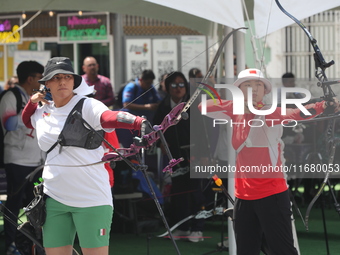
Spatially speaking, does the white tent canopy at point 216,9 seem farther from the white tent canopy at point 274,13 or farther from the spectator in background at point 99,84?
the spectator in background at point 99,84

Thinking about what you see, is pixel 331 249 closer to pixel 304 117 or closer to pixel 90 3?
pixel 304 117

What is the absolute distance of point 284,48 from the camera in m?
19.1

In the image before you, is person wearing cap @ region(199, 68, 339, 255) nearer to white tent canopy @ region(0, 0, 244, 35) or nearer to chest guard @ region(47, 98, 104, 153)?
white tent canopy @ region(0, 0, 244, 35)

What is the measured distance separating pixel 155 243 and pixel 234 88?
3.08 m

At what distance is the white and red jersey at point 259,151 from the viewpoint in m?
4.63

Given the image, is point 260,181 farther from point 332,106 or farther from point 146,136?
point 146,136

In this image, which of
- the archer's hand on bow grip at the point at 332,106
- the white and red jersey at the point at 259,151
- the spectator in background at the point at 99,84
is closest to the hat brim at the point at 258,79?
the white and red jersey at the point at 259,151

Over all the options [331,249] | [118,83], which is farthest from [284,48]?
[331,249]

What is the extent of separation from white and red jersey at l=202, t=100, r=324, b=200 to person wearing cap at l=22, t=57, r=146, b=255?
970 millimetres

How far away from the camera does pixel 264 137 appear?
15.5 feet

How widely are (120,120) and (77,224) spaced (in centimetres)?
74

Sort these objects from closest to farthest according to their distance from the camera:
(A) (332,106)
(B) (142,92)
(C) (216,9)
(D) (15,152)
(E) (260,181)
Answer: (A) (332,106), (E) (260,181), (C) (216,9), (D) (15,152), (B) (142,92)

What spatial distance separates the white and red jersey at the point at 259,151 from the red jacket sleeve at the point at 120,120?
114cm

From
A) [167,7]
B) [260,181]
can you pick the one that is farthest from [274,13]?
[167,7]
